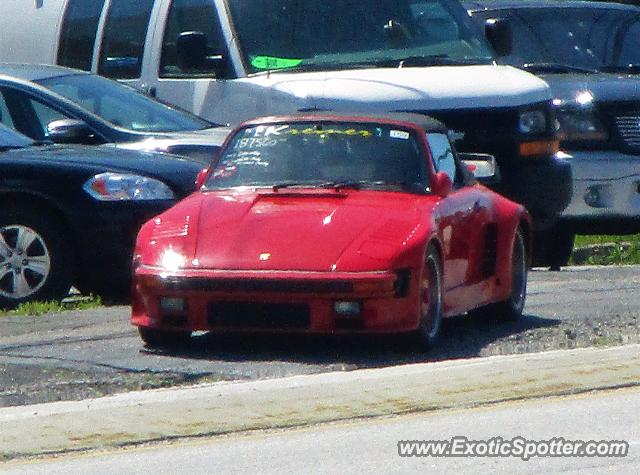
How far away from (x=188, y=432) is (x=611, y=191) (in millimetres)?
8280

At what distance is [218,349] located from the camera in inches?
385

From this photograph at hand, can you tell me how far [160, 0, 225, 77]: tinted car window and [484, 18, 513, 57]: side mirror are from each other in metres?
2.52

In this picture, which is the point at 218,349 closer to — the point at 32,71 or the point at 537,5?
the point at 32,71

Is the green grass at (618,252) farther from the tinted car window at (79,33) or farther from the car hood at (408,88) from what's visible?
the tinted car window at (79,33)

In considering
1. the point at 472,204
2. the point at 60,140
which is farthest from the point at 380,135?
the point at 60,140

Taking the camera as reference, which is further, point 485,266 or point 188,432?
point 485,266

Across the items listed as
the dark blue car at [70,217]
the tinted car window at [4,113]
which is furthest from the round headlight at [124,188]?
the tinted car window at [4,113]

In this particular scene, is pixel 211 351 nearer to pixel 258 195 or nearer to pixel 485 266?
pixel 258 195

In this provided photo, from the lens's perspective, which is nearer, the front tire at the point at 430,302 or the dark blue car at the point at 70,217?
the front tire at the point at 430,302

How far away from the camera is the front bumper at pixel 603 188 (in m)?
15.1

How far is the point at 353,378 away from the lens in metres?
8.75

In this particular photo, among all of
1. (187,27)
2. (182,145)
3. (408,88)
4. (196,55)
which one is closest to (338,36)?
(408,88)

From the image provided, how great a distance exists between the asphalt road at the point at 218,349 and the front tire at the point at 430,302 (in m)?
0.10

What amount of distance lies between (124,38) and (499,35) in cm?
318
